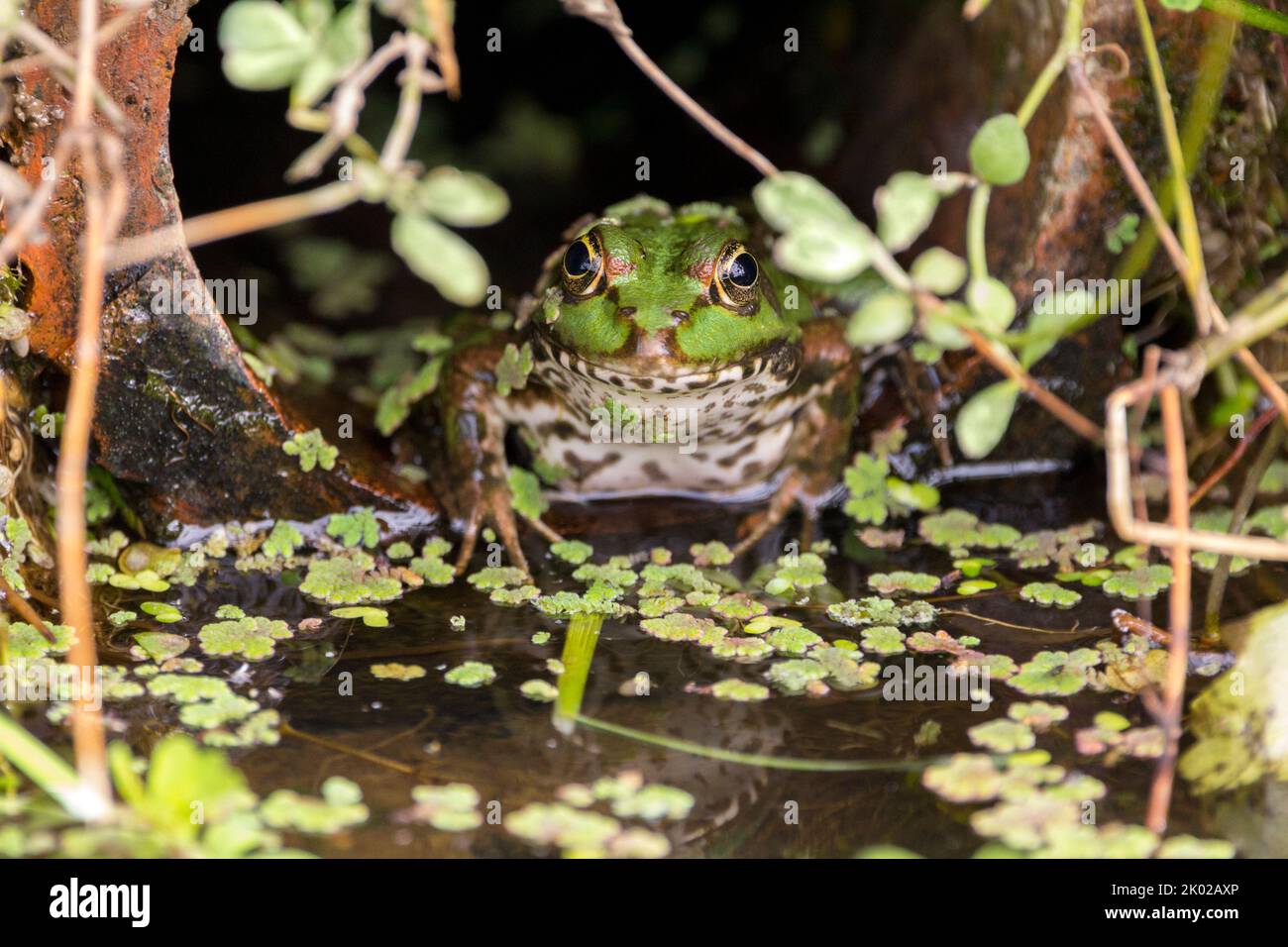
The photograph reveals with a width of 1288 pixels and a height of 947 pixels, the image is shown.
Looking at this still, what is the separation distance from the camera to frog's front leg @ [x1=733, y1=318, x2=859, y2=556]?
3.79m

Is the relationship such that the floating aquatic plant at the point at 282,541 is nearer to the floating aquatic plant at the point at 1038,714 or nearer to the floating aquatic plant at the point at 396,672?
A: the floating aquatic plant at the point at 396,672

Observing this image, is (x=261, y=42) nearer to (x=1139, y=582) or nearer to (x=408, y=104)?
(x=408, y=104)

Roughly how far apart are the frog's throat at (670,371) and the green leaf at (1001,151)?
1118 mm

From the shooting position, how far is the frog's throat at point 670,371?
3.11 metres

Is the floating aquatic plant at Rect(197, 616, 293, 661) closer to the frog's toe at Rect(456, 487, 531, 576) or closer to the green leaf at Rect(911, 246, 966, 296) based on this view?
the frog's toe at Rect(456, 487, 531, 576)

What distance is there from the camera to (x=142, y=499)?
318 centimetres

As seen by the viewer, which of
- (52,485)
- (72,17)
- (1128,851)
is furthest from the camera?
(52,485)

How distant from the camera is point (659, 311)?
3.06 m

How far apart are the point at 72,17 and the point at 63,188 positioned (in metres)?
0.39

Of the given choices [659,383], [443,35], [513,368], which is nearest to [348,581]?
[513,368]

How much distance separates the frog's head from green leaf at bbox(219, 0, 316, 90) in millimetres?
1314

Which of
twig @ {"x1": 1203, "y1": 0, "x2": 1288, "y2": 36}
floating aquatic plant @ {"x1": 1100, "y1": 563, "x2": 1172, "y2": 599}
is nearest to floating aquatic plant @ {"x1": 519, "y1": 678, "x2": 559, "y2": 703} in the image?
floating aquatic plant @ {"x1": 1100, "y1": 563, "x2": 1172, "y2": 599}
